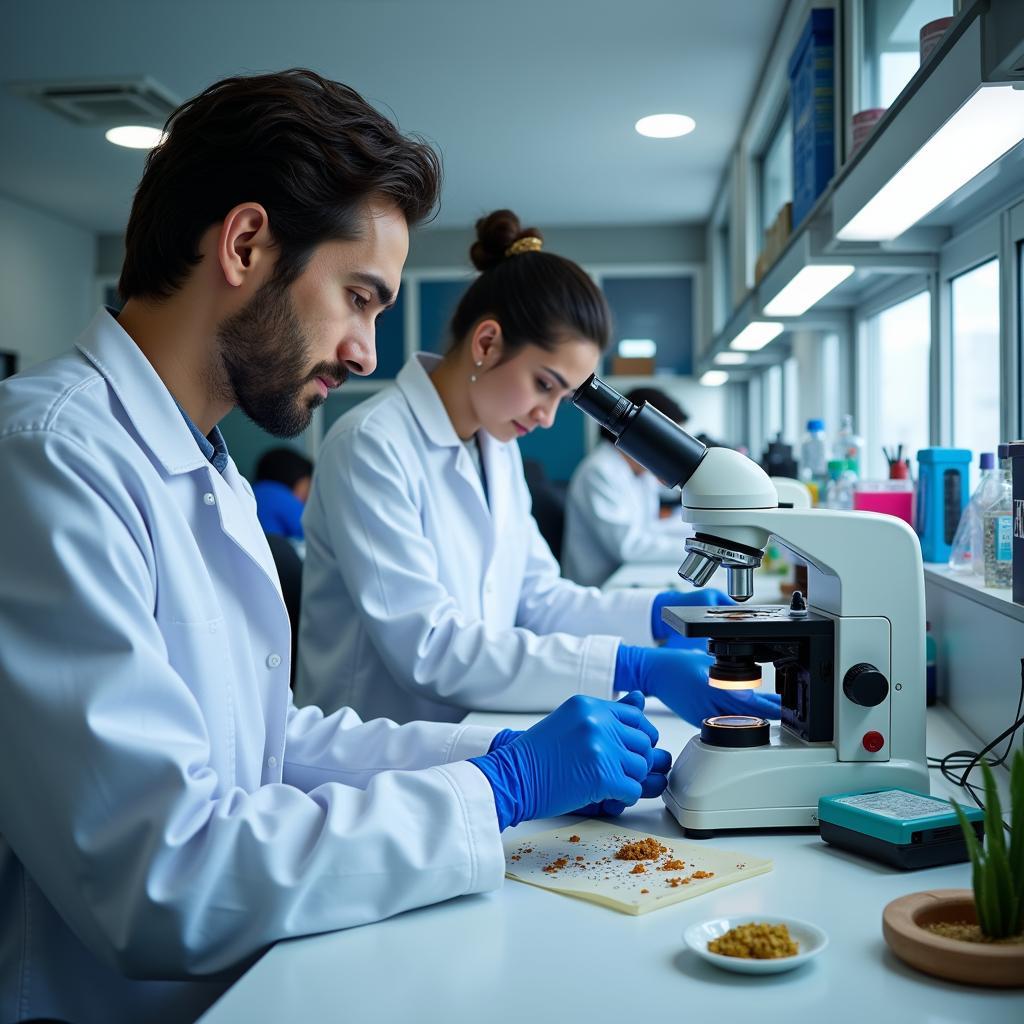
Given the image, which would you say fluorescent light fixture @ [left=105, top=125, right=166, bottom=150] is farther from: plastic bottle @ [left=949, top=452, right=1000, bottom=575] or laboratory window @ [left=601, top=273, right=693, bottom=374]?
plastic bottle @ [left=949, top=452, right=1000, bottom=575]

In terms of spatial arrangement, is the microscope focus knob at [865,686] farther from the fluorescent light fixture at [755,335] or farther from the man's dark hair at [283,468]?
the man's dark hair at [283,468]

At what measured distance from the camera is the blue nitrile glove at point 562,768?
3.24 ft

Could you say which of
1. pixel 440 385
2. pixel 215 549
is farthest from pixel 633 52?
pixel 215 549

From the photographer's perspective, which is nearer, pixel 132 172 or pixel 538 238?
pixel 538 238

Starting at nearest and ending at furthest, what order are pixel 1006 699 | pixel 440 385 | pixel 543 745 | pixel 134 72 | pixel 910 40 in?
pixel 543 745, pixel 1006 699, pixel 910 40, pixel 440 385, pixel 134 72

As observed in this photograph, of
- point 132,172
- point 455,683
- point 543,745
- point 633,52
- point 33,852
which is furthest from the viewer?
point 132,172

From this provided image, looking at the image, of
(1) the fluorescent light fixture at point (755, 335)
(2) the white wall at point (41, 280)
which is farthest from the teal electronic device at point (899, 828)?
(2) the white wall at point (41, 280)

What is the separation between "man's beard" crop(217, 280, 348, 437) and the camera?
1.07 meters

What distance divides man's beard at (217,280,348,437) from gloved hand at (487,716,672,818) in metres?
0.45

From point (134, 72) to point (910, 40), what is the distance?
284 cm

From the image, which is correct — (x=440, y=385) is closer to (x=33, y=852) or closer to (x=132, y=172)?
(x=33, y=852)

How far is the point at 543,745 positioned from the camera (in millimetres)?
1011

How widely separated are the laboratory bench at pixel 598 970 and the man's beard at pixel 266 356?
56 cm

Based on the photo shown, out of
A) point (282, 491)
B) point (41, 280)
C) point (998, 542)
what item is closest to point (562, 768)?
point (998, 542)
